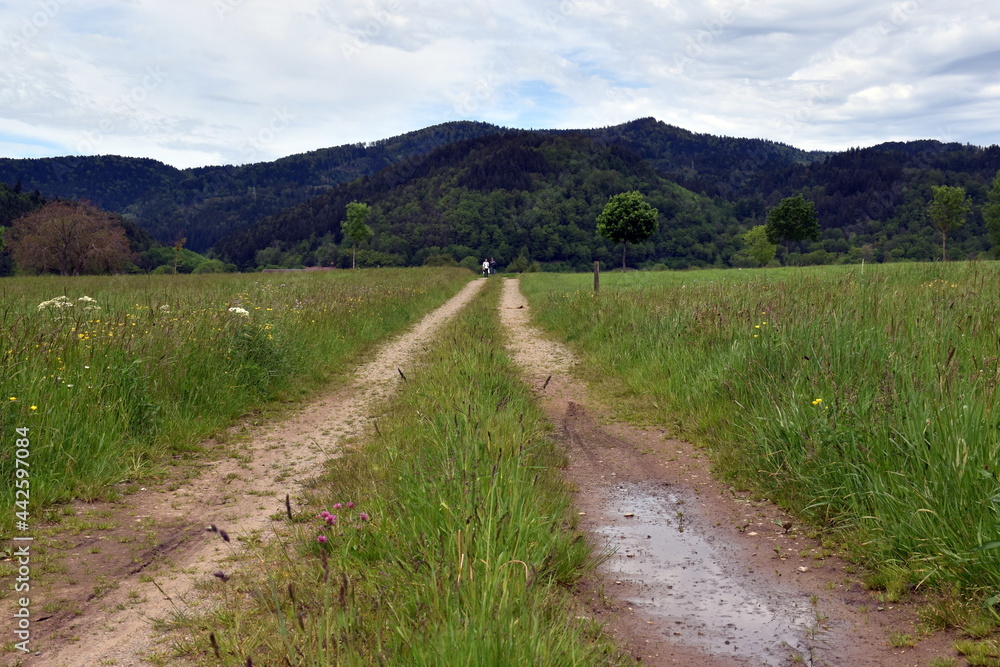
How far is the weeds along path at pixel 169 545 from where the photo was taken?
2.96 metres

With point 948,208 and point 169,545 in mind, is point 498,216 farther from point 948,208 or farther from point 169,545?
point 169,545

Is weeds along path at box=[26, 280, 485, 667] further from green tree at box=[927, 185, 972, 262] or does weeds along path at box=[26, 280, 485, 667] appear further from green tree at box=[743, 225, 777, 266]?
green tree at box=[743, 225, 777, 266]

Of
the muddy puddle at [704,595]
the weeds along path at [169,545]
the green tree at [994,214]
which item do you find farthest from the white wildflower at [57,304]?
the green tree at [994,214]

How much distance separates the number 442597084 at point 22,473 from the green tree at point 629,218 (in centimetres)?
4644

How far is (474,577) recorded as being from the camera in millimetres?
2709

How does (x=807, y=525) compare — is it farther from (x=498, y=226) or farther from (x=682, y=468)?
(x=498, y=226)

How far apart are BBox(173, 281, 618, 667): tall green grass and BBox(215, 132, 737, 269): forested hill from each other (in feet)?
355

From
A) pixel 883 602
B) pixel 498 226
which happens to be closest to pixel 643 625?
pixel 883 602

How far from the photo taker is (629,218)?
1921 inches

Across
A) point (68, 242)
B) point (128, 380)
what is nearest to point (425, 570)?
point (128, 380)

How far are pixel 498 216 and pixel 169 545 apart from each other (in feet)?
435

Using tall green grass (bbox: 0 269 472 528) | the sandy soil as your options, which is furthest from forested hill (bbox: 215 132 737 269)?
the sandy soil

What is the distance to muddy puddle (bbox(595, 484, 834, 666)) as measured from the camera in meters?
3.01

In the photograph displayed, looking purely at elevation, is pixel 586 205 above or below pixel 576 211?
above
